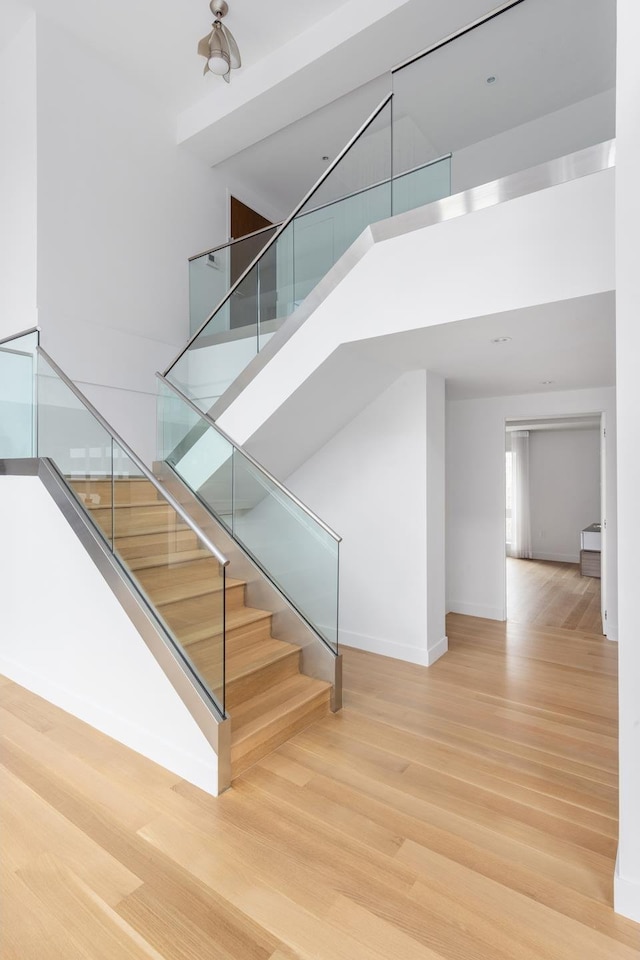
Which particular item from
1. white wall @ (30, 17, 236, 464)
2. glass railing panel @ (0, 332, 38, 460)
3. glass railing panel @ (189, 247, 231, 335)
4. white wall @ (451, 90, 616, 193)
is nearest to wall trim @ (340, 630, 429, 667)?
glass railing panel @ (0, 332, 38, 460)

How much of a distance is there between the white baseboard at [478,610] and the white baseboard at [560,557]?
4486 millimetres

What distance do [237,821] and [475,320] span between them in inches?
118

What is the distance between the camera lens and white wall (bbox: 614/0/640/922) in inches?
70.9

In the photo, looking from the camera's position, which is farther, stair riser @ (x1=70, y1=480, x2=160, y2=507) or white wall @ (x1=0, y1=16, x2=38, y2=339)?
white wall @ (x1=0, y1=16, x2=38, y2=339)

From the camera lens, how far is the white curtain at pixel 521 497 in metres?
9.95

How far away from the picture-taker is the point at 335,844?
2246 millimetres

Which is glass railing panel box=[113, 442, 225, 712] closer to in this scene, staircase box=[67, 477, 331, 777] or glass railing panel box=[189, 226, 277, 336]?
staircase box=[67, 477, 331, 777]

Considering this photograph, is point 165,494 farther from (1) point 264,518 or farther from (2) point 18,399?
(2) point 18,399

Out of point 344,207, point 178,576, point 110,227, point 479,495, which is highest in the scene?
point 110,227

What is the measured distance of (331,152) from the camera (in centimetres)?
698

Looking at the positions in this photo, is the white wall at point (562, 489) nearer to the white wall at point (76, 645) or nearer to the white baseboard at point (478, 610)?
the white baseboard at point (478, 610)

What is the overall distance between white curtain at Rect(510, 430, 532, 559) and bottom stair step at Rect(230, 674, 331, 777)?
7552 mm

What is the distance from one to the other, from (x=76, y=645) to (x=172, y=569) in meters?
0.96

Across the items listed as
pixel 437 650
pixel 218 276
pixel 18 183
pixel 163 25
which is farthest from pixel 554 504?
pixel 18 183
